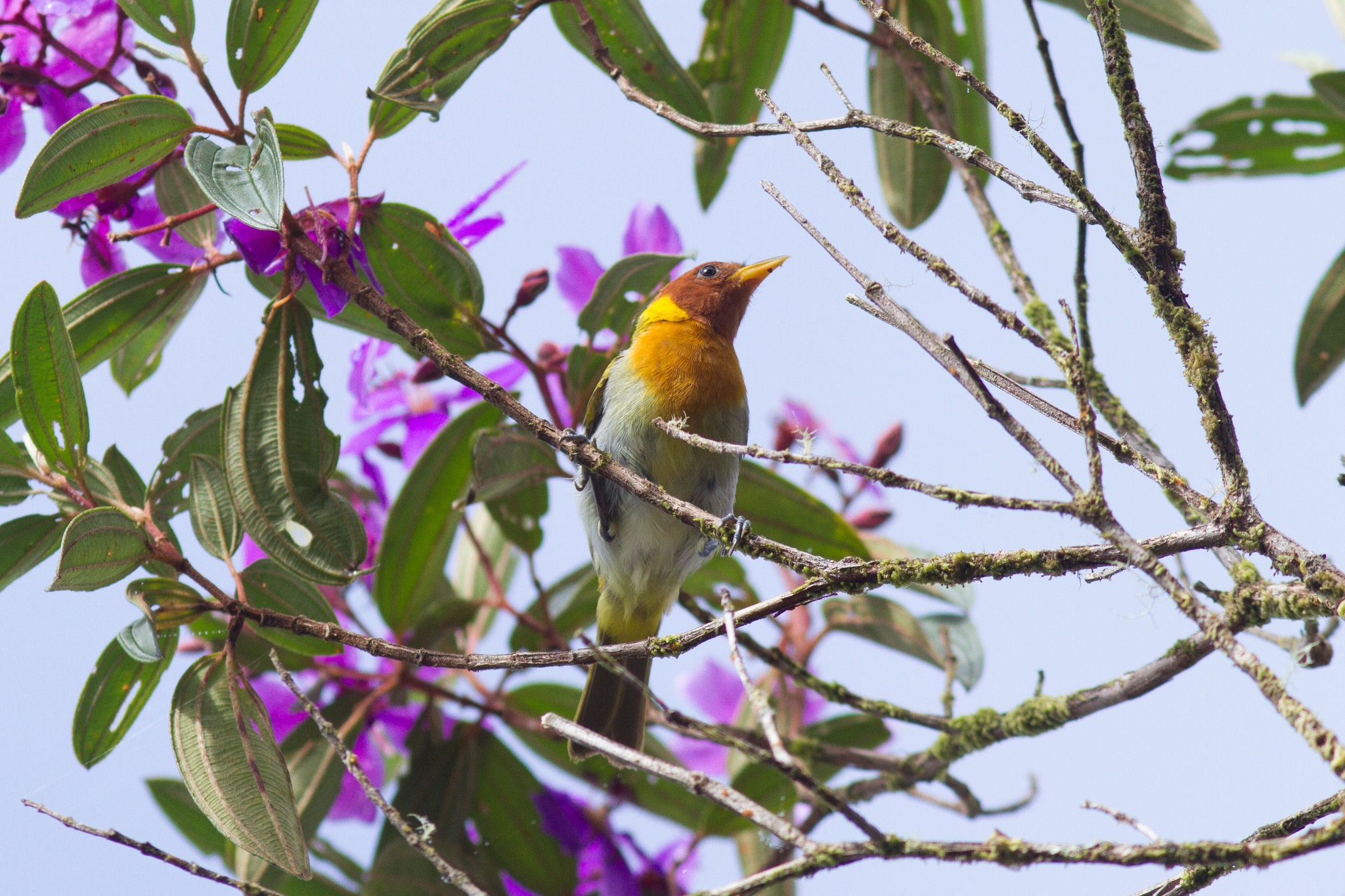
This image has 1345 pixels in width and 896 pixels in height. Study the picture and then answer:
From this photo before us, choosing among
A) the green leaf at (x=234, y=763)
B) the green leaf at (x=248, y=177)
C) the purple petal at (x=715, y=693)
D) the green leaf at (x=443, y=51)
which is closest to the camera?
the green leaf at (x=248, y=177)

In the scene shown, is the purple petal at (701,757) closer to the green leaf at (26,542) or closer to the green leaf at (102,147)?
the green leaf at (26,542)

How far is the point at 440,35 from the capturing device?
88.1 inches

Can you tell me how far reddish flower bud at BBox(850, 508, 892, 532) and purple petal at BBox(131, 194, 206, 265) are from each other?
2.00m

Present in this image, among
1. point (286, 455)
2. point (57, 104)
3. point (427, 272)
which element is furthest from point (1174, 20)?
point (57, 104)

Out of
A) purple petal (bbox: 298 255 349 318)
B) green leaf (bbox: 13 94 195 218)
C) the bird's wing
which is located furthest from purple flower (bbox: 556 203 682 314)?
green leaf (bbox: 13 94 195 218)

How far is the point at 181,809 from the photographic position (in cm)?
305

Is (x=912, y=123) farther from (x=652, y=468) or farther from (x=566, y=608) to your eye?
(x=566, y=608)

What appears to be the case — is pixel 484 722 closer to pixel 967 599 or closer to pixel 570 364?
pixel 570 364

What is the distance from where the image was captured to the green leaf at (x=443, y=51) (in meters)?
2.21

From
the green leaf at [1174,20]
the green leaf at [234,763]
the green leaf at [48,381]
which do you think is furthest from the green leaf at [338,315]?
the green leaf at [1174,20]

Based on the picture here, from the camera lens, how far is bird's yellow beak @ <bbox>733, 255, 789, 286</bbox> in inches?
129

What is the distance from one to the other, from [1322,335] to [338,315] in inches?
107

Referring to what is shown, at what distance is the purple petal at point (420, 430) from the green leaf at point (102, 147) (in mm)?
1177

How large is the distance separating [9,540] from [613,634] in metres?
1.62
